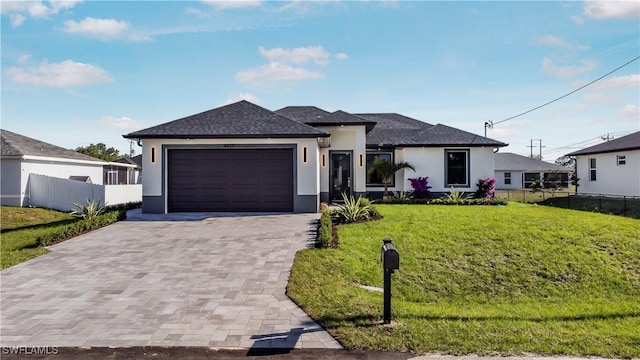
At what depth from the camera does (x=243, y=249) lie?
8.24 metres

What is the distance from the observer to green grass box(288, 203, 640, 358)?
4.26m

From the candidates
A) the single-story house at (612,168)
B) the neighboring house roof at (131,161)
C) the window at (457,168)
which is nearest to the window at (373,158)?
the window at (457,168)

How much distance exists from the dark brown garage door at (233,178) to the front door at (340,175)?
3616 millimetres

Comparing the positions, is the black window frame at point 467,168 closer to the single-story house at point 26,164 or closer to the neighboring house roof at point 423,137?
the neighboring house roof at point 423,137

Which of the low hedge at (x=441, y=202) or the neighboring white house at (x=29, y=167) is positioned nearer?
the low hedge at (x=441, y=202)

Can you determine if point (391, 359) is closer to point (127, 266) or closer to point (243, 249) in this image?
point (243, 249)

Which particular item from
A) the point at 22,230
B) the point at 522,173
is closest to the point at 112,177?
the point at 22,230

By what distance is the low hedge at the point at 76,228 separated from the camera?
9.15m

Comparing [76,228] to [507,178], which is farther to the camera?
[507,178]

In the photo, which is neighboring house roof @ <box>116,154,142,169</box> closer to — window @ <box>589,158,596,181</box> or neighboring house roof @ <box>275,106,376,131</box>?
neighboring house roof @ <box>275,106,376,131</box>

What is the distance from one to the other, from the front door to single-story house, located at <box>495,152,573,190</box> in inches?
1094

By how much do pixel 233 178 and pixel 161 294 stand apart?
818cm

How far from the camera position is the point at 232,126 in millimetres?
13766

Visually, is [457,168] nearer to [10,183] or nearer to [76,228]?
[76,228]
